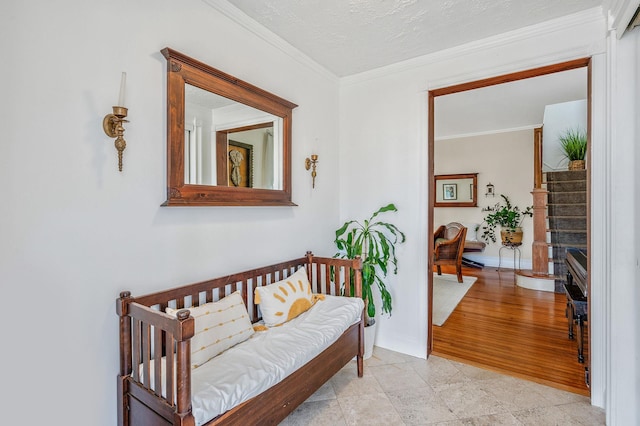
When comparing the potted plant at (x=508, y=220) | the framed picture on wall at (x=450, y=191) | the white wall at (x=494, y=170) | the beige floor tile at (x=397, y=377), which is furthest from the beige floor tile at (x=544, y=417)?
the framed picture on wall at (x=450, y=191)

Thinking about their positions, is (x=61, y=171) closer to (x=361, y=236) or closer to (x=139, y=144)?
(x=139, y=144)

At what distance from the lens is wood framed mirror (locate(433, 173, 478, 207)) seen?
20.7 ft

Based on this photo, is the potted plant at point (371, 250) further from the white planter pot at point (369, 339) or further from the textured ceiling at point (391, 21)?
the textured ceiling at point (391, 21)

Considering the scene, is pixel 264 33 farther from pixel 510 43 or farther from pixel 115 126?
pixel 510 43

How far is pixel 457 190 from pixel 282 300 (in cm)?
546

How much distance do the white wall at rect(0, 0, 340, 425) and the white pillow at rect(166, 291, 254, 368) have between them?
0.80ft

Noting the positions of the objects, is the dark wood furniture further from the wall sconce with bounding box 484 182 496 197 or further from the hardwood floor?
the wall sconce with bounding box 484 182 496 197

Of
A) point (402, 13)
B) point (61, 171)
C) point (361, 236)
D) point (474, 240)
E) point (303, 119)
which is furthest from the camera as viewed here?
point (474, 240)

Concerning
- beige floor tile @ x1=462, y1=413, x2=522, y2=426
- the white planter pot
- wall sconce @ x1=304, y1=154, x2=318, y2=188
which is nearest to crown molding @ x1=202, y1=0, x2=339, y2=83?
wall sconce @ x1=304, y1=154, x2=318, y2=188

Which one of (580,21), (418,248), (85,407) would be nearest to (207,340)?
(85,407)

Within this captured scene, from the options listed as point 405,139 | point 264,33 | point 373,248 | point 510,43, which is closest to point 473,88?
point 510,43

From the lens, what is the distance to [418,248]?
2721 millimetres

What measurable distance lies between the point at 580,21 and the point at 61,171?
3035 millimetres

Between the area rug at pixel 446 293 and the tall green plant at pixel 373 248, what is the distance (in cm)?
106
